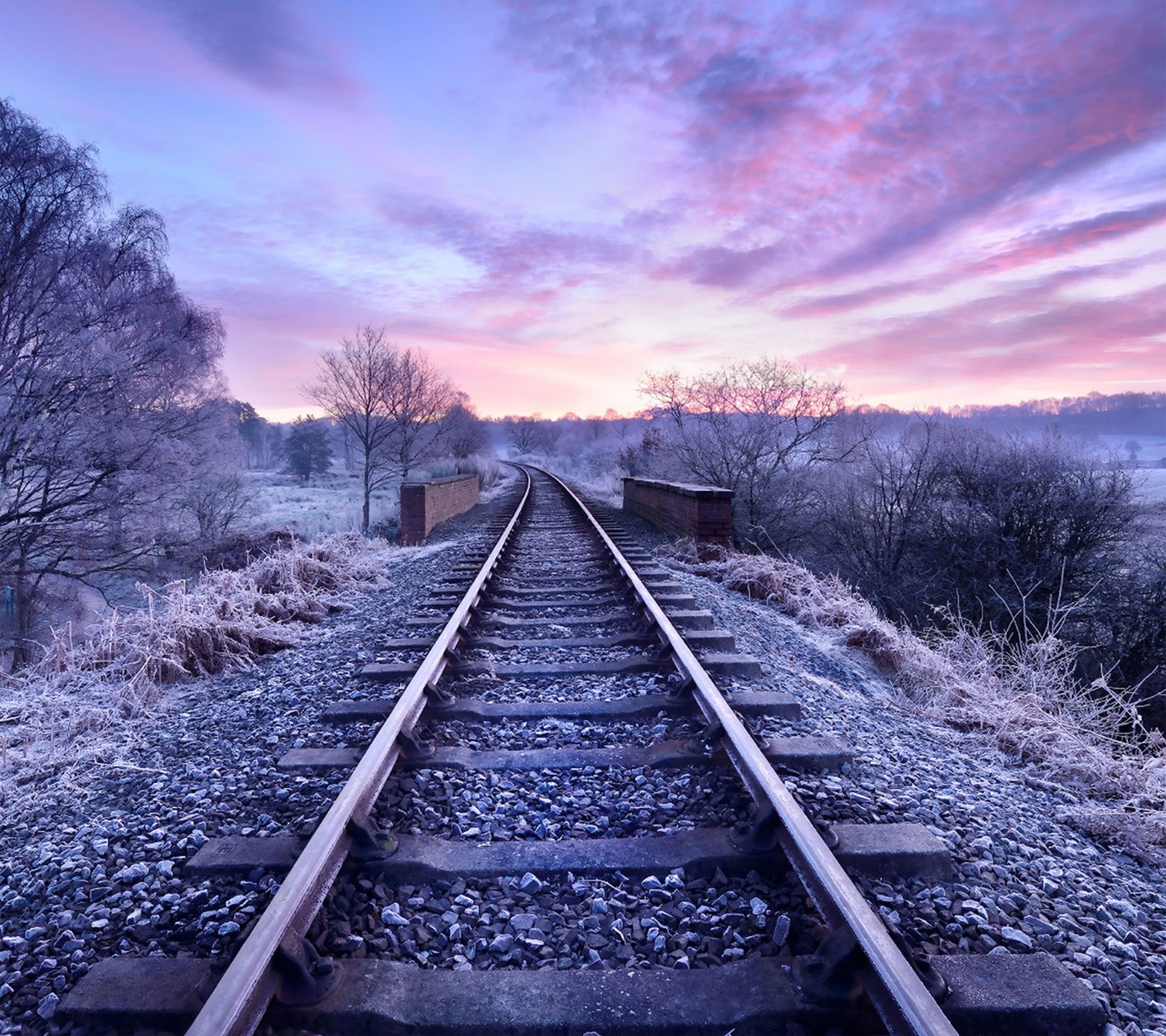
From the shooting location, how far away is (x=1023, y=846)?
2557 mm

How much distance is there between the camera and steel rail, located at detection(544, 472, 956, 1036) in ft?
5.22

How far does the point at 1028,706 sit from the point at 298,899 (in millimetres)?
4128

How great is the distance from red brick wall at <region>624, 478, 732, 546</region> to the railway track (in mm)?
5738

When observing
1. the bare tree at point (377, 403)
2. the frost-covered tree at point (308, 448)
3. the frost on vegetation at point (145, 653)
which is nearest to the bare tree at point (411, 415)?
the bare tree at point (377, 403)

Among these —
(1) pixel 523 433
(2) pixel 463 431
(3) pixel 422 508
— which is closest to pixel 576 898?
(3) pixel 422 508

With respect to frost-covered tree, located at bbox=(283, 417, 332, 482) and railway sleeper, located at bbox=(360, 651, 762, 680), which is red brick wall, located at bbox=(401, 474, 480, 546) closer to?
railway sleeper, located at bbox=(360, 651, 762, 680)

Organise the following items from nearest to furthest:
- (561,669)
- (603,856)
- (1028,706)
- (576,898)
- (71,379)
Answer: (576,898) < (603,856) < (1028,706) < (561,669) < (71,379)

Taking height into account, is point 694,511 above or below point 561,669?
above

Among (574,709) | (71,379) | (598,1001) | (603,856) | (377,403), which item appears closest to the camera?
(598,1001)

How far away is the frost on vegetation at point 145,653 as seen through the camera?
3869mm

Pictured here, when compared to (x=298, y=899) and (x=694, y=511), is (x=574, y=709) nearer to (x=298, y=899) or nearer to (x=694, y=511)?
(x=298, y=899)

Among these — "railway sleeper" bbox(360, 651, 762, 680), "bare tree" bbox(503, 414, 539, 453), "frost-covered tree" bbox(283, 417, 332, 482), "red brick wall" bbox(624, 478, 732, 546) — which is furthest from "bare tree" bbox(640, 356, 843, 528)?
"bare tree" bbox(503, 414, 539, 453)

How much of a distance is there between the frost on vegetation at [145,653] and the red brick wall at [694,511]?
497 centimetres

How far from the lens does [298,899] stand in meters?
1.96
